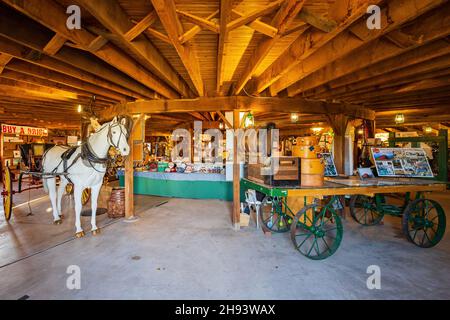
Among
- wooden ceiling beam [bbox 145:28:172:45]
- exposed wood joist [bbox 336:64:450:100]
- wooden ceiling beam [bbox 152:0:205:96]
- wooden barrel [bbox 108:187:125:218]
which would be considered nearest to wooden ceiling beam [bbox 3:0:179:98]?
wooden ceiling beam [bbox 145:28:172:45]

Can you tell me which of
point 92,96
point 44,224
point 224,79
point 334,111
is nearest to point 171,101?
point 224,79

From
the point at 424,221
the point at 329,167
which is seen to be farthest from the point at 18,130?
the point at 424,221

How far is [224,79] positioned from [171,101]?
5.25 feet

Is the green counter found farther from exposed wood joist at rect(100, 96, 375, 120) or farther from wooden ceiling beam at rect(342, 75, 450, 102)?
wooden ceiling beam at rect(342, 75, 450, 102)

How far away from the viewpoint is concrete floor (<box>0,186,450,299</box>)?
251 cm

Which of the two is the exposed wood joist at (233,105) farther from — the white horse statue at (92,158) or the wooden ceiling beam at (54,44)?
the wooden ceiling beam at (54,44)

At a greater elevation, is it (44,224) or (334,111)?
(334,111)

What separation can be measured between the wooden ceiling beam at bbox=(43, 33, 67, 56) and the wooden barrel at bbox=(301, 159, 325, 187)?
3.69 meters

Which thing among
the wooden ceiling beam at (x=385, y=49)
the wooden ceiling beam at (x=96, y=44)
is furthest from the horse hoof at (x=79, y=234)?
the wooden ceiling beam at (x=385, y=49)

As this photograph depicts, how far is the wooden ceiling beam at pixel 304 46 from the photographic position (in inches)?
84.8

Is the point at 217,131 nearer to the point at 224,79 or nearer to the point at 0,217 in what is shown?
the point at 224,79

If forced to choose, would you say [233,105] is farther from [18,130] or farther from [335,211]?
[18,130]
